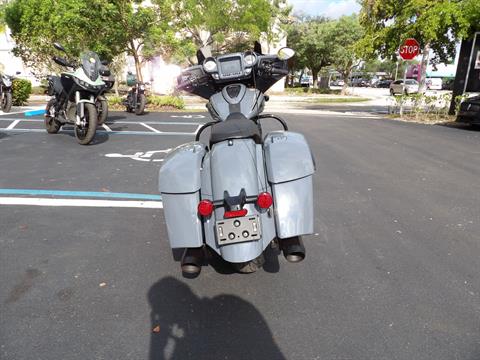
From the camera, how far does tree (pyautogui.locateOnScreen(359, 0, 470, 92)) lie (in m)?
11.5

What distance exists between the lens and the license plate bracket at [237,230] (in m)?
2.22

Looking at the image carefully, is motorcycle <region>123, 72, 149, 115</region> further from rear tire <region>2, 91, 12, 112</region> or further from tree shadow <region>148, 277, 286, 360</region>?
tree shadow <region>148, 277, 286, 360</region>

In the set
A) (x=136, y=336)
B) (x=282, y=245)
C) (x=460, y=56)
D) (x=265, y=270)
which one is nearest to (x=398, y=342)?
(x=282, y=245)

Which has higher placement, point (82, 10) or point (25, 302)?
point (82, 10)

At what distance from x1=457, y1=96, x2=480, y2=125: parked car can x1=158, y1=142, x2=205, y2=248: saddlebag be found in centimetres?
1081

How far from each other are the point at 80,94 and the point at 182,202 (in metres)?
6.07

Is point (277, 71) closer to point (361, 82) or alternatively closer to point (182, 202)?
point (182, 202)

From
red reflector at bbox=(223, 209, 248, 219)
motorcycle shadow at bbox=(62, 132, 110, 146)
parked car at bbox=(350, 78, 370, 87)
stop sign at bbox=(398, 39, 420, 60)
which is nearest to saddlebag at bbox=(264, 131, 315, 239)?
red reflector at bbox=(223, 209, 248, 219)

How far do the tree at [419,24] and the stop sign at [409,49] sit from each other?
0.21m

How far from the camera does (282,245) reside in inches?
95.8

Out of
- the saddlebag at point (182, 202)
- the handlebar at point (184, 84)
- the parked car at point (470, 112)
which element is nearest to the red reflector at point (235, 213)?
the saddlebag at point (182, 202)

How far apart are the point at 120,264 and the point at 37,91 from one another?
23037 mm

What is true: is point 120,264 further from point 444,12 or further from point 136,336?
point 444,12

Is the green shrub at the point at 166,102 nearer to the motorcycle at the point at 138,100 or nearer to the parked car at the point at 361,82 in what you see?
the motorcycle at the point at 138,100
